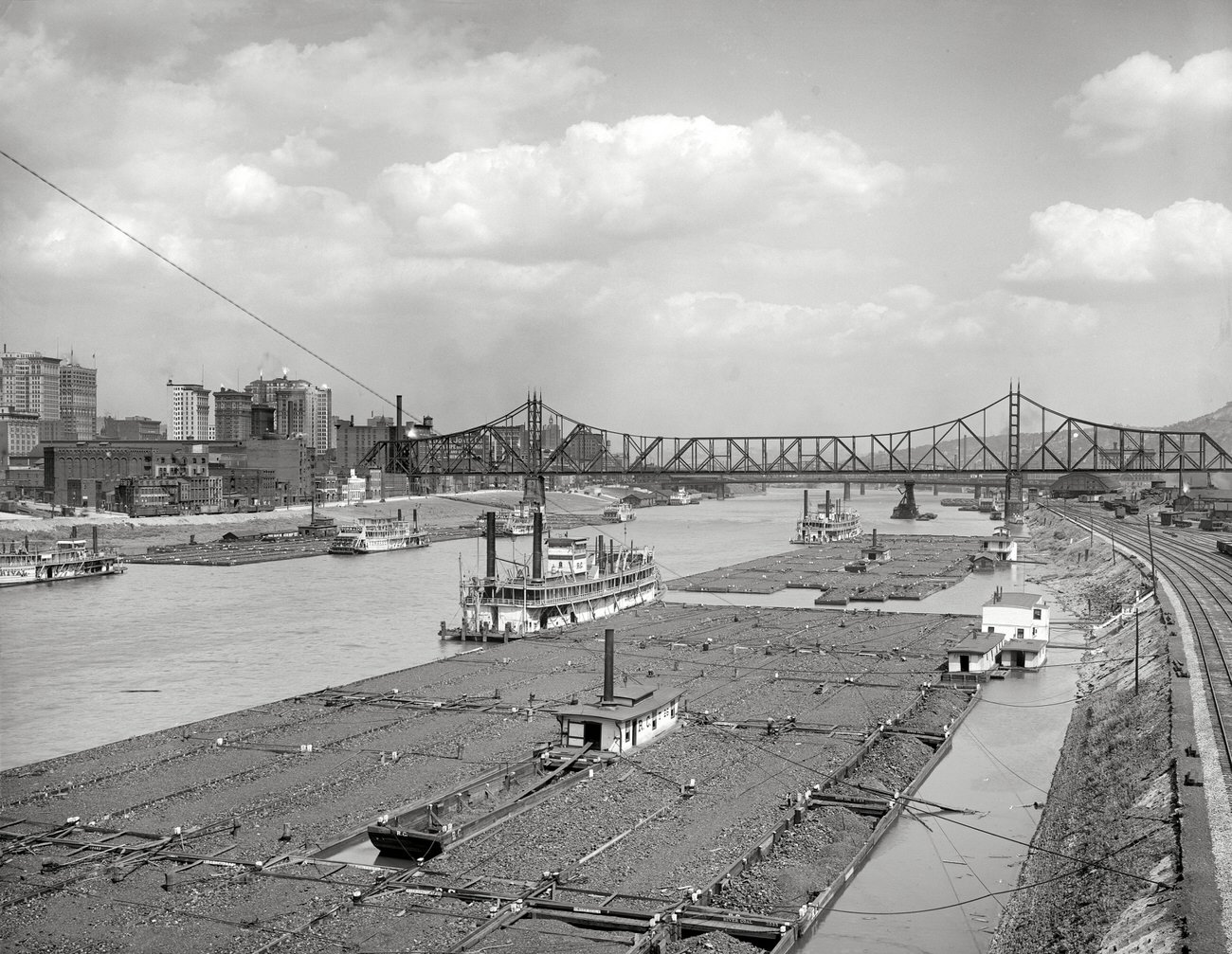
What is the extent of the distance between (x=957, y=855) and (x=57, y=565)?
36.4 metres

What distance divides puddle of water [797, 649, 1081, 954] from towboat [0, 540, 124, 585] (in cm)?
3272

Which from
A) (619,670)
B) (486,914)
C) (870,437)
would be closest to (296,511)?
(870,437)

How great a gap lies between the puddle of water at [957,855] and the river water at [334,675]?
0.02 meters

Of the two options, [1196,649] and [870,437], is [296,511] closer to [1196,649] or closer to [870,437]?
[870,437]

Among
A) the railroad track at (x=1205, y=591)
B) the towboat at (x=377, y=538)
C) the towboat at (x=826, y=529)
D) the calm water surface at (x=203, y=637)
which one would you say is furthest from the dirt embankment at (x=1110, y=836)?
the towboat at (x=826, y=529)

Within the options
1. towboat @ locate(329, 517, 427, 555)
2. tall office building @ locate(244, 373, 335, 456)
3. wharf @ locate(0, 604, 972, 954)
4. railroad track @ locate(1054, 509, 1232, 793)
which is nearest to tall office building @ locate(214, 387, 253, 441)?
tall office building @ locate(244, 373, 335, 456)

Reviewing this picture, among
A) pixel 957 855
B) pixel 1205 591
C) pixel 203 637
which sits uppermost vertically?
pixel 1205 591

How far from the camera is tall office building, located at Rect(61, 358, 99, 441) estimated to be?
4454 inches

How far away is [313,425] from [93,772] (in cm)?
14560

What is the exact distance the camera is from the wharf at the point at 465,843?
10.3 m

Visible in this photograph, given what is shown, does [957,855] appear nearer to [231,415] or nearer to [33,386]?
[33,386]

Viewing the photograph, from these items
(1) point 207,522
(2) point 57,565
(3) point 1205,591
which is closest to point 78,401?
(1) point 207,522

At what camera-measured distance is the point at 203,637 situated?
2734 cm

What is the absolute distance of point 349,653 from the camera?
25.3 metres
